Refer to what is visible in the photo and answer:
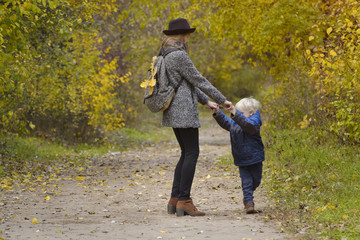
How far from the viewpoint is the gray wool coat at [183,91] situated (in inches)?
253

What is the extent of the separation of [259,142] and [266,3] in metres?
6.75

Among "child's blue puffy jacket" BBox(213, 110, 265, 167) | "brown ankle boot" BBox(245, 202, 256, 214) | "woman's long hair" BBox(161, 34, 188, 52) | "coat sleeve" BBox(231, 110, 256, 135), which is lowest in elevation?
"brown ankle boot" BBox(245, 202, 256, 214)

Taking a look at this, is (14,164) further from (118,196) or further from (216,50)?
(216,50)

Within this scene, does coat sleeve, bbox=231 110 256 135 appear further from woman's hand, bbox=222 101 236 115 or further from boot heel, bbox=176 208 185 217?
boot heel, bbox=176 208 185 217

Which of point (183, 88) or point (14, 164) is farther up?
point (183, 88)

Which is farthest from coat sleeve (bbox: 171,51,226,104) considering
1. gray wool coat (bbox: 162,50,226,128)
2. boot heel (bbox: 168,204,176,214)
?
boot heel (bbox: 168,204,176,214)

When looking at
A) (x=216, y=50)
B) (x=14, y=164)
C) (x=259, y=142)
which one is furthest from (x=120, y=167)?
(x=216, y=50)

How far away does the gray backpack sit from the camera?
642 cm

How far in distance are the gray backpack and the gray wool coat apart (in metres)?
0.05

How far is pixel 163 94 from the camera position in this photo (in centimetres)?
641

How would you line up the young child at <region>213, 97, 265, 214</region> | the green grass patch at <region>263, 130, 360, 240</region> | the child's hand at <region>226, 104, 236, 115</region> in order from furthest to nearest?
the young child at <region>213, 97, 265, 214</region> → the child's hand at <region>226, 104, 236, 115</region> → the green grass patch at <region>263, 130, 360, 240</region>

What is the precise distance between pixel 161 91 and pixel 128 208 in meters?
1.75

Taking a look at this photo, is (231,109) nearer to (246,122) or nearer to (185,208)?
(246,122)

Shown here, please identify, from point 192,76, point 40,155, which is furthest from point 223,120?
point 40,155
